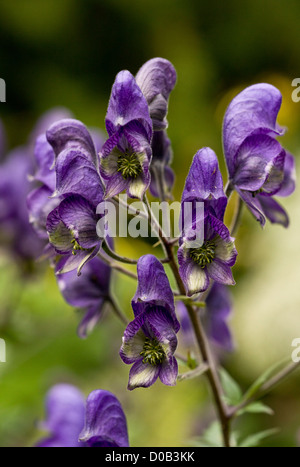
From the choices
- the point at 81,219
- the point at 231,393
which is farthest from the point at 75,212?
the point at 231,393

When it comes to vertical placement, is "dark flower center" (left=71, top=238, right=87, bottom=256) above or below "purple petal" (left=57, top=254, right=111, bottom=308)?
below

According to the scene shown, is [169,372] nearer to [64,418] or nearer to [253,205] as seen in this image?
[253,205]

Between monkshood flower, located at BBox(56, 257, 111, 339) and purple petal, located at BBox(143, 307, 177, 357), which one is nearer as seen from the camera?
purple petal, located at BBox(143, 307, 177, 357)

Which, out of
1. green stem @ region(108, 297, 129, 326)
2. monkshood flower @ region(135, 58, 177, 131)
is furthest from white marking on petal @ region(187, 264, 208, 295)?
green stem @ region(108, 297, 129, 326)

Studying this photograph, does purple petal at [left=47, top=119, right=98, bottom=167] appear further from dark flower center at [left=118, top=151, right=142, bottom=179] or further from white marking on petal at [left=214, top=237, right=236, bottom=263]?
white marking on petal at [left=214, top=237, right=236, bottom=263]

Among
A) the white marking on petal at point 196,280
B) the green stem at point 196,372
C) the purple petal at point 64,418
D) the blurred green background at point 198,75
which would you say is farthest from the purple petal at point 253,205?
the blurred green background at point 198,75

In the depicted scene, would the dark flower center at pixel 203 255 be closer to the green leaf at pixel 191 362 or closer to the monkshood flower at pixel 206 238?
the monkshood flower at pixel 206 238
